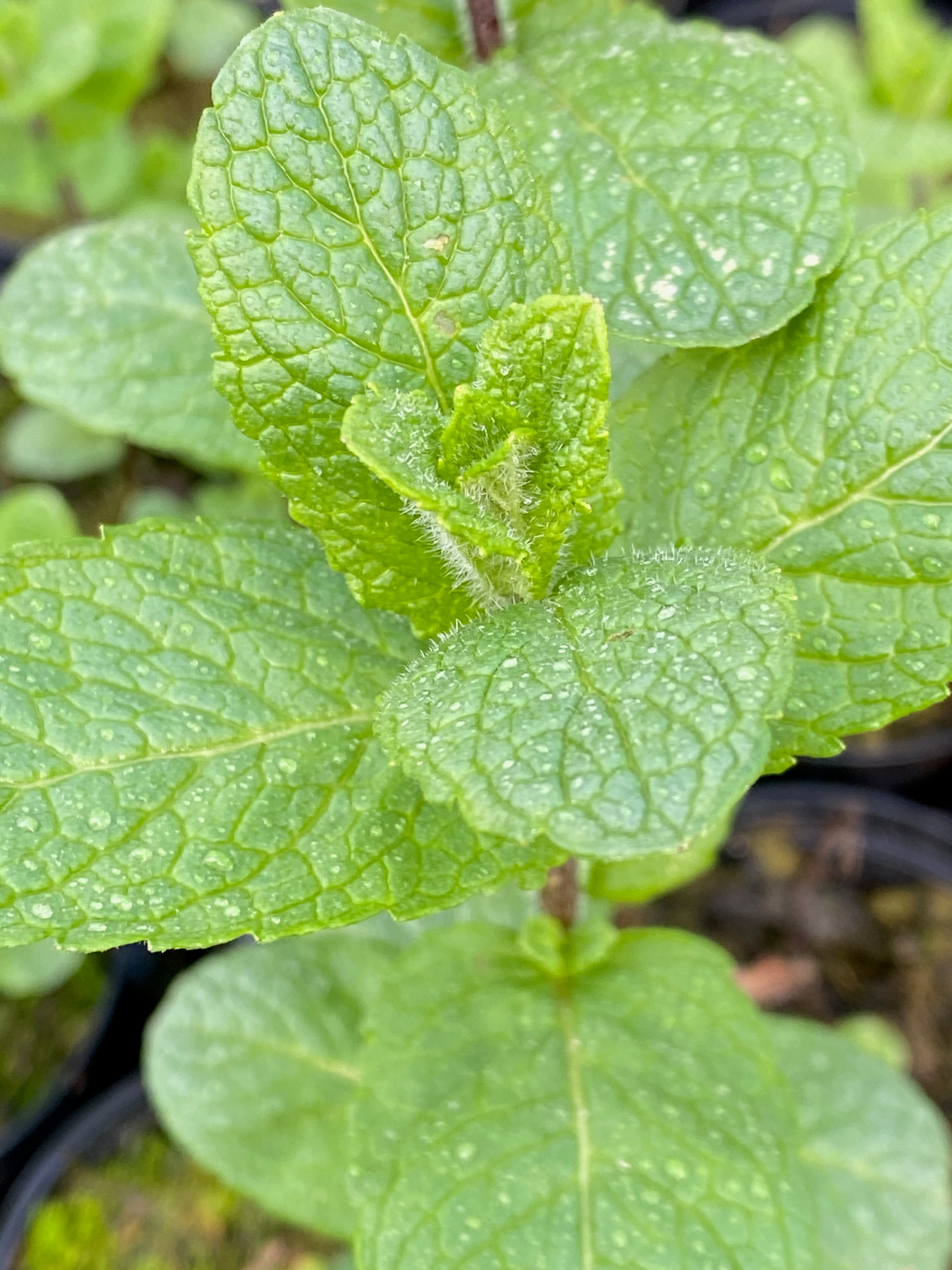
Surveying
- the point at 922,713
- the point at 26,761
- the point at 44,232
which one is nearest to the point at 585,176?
the point at 26,761

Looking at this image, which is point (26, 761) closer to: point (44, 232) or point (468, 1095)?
point (468, 1095)

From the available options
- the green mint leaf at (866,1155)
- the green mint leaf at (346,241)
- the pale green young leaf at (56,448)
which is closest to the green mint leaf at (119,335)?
the green mint leaf at (346,241)

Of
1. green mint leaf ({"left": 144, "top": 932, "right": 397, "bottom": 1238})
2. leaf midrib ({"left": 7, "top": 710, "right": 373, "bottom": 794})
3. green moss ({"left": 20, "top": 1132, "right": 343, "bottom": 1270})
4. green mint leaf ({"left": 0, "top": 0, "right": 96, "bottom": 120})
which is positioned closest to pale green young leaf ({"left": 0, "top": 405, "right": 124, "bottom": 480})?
green mint leaf ({"left": 0, "top": 0, "right": 96, "bottom": 120})

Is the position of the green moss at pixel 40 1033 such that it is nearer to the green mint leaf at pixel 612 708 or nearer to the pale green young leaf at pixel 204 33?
A: the green mint leaf at pixel 612 708

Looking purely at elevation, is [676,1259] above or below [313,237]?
below

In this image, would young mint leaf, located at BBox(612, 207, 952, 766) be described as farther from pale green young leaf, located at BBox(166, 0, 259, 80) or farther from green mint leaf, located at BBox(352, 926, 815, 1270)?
pale green young leaf, located at BBox(166, 0, 259, 80)

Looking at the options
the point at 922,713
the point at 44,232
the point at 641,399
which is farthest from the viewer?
the point at 44,232

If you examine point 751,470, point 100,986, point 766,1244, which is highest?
point 751,470
